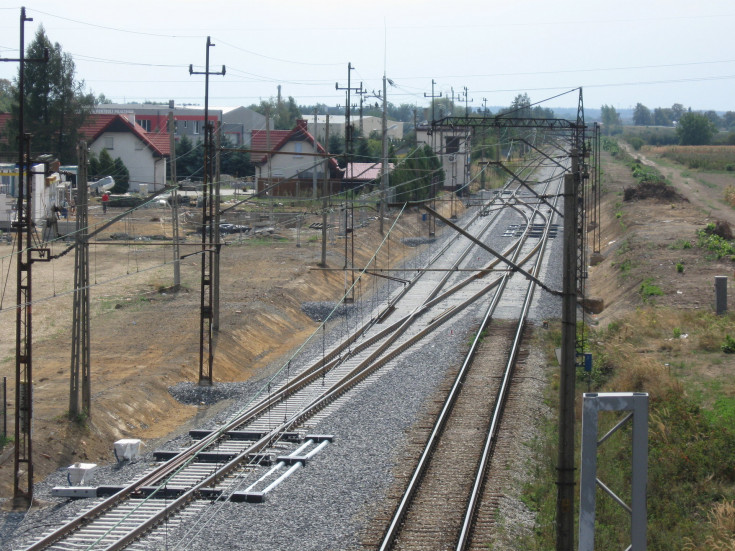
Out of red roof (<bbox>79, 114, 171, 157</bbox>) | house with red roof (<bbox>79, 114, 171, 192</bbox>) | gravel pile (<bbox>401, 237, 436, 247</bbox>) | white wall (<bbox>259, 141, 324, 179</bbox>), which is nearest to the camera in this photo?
gravel pile (<bbox>401, 237, 436, 247</bbox>)

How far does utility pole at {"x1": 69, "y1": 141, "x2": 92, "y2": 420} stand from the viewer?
13609 mm

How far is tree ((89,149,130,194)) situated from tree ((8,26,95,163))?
5.71 ft

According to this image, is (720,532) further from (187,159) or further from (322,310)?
(187,159)

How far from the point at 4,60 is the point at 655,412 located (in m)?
10.7

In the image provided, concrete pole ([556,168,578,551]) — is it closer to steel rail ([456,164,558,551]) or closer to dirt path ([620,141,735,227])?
steel rail ([456,164,558,551])

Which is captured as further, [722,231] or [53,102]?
[53,102]

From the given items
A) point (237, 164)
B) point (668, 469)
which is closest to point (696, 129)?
point (237, 164)

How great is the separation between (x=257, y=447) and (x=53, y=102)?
4462 centimetres

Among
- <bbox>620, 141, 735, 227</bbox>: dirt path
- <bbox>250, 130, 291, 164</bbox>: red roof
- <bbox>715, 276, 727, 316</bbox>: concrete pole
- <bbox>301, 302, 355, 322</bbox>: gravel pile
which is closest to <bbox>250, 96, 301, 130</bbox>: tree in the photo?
<bbox>250, 130, 291, 164</bbox>: red roof

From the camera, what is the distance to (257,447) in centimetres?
1333

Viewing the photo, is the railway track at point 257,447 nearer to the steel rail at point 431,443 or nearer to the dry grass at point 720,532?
the steel rail at point 431,443

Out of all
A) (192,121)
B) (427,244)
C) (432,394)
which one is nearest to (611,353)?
(432,394)

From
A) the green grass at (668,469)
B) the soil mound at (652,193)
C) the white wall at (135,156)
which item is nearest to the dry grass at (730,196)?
the soil mound at (652,193)

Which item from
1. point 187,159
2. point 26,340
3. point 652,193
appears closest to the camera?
point 26,340
